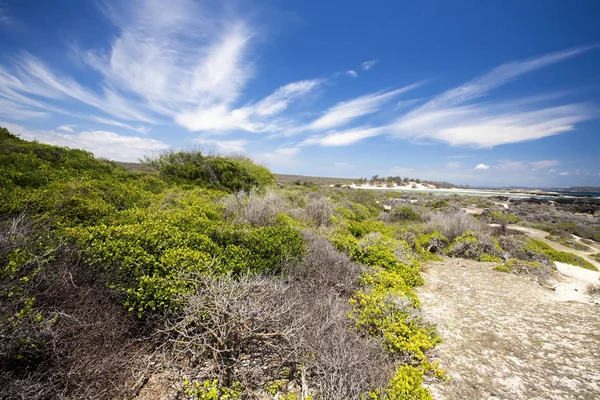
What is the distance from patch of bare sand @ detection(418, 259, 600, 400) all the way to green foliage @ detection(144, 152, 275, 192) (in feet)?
31.9

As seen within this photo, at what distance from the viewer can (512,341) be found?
3.96 m

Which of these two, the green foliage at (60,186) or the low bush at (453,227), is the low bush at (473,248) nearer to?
the low bush at (453,227)

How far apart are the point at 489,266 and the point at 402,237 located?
2766mm

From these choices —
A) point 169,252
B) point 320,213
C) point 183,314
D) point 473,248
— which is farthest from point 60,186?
point 473,248

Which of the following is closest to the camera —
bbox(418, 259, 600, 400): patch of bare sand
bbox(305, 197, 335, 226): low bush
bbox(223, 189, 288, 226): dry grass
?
bbox(418, 259, 600, 400): patch of bare sand

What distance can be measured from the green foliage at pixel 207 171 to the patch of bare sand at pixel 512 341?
31.9 ft

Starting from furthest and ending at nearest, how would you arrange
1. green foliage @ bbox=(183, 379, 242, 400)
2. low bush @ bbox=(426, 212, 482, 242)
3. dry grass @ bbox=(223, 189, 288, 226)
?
low bush @ bbox=(426, 212, 482, 242), dry grass @ bbox=(223, 189, 288, 226), green foliage @ bbox=(183, 379, 242, 400)

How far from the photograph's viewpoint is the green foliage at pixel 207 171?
1225 cm

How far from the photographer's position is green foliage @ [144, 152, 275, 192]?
1225cm

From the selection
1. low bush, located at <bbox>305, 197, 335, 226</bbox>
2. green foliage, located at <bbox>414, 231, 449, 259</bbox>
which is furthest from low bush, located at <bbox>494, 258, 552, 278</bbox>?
low bush, located at <bbox>305, 197, 335, 226</bbox>

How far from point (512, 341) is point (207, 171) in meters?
12.5

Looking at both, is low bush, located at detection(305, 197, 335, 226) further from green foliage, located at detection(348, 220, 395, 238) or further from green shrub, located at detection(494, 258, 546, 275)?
green shrub, located at detection(494, 258, 546, 275)

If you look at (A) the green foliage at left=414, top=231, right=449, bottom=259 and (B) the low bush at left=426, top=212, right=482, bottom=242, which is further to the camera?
(B) the low bush at left=426, top=212, right=482, bottom=242

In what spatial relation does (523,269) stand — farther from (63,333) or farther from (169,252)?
(63,333)
